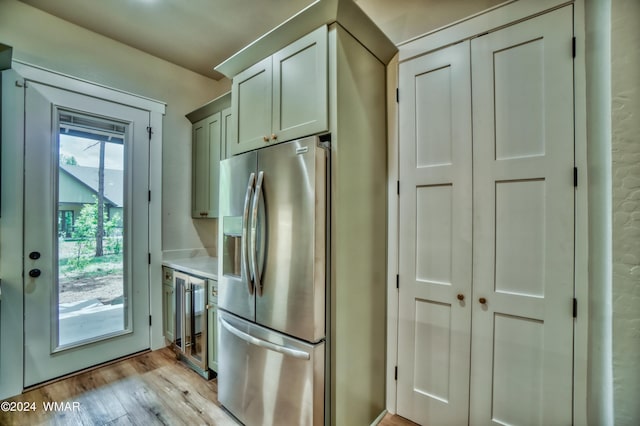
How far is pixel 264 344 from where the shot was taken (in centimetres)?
166

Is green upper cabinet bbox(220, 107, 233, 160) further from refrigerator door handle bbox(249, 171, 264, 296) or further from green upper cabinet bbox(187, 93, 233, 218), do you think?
refrigerator door handle bbox(249, 171, 264, 296)

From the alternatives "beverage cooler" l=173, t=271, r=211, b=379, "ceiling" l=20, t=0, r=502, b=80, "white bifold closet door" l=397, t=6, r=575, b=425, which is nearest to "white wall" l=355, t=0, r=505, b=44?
"ceiling" l=20, t=0, r=502, b=80

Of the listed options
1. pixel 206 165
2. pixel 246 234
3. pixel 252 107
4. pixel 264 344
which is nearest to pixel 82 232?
pixel 206 165

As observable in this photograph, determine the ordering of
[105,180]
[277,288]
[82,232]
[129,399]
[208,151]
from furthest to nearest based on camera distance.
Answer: [208,151] → [105,180] → [82,232] → [129,399] → [277,288]

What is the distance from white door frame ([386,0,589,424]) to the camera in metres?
1.33

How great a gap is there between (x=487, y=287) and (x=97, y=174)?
336 cm

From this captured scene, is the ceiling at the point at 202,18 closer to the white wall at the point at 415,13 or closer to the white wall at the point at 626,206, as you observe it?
the white wall at the point at 415,13

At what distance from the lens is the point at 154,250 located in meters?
2.92

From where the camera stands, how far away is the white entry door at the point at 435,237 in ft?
5.46

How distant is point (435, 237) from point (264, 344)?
1.28 meters

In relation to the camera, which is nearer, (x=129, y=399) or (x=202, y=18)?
(x=129, y=399)

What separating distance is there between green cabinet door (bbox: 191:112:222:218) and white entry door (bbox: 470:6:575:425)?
7.96 feet

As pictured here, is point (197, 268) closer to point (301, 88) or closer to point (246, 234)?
point (246, 234)

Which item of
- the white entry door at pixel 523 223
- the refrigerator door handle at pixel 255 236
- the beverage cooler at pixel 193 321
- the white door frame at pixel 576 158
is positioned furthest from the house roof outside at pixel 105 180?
the white entry door at pixel 523 223
